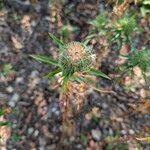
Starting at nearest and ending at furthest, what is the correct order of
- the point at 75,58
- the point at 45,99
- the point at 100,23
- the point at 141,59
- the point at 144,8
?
the point at 75,58 < the point at 141,59 < the point at 45,99 < the point at 100,23 < the point at 144,8

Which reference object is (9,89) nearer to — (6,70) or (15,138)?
(6,70)

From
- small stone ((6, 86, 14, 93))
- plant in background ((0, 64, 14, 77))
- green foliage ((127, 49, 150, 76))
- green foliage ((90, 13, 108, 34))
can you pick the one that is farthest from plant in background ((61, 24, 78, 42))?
green foliage ((127, 49, 150, 76))

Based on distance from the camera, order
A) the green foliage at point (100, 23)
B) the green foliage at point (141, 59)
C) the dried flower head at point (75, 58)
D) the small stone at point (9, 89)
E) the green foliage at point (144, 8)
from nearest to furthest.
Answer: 1. the dried flower head at point (75, 58)
2. the green foliage at point (141, 59)
3. the small stone at point (9, 89)
4. the green foliage at point (100, 23)
5. the green foliage at point (144, 8)

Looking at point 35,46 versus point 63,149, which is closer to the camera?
point 63,149

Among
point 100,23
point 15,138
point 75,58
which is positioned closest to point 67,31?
point 100,23

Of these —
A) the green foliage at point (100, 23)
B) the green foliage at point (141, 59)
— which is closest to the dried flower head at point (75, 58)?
the green foliage at point (141, 59)

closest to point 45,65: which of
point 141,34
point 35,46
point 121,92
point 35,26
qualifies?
point 35,46

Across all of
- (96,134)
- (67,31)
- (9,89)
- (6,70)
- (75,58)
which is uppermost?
(67,31)

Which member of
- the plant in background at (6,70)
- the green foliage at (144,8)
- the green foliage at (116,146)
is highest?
the green foliage at (144,8)

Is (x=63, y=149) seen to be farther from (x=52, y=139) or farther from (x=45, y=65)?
(x=45, y=65)

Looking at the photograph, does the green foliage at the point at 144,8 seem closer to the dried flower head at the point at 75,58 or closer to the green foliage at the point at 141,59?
the green foliage at the point at 141,59

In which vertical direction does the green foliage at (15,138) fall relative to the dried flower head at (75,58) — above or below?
below
